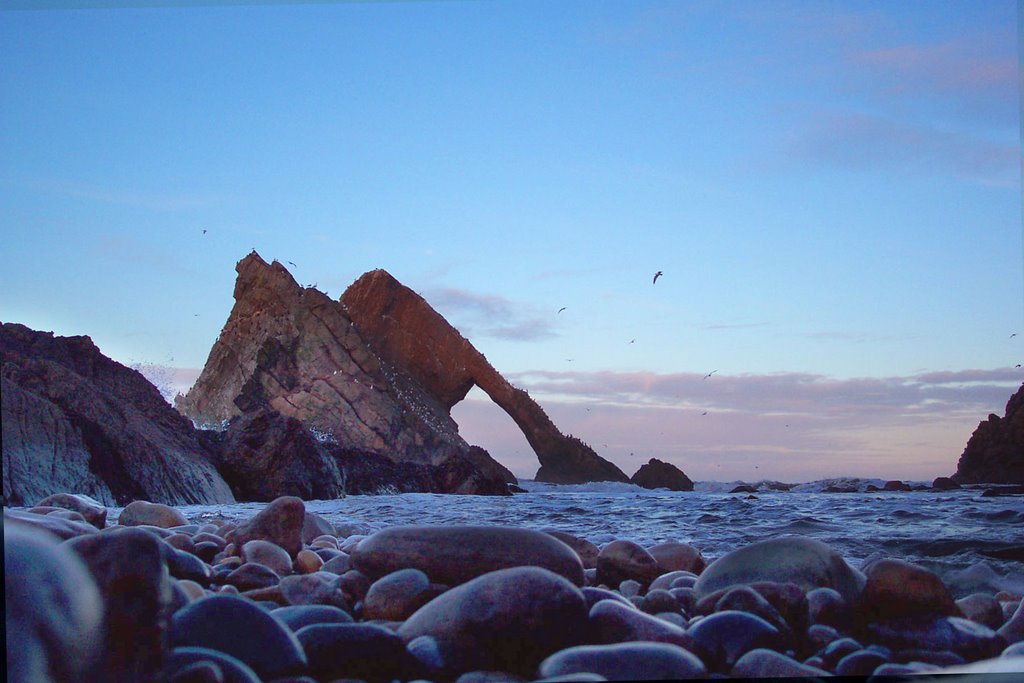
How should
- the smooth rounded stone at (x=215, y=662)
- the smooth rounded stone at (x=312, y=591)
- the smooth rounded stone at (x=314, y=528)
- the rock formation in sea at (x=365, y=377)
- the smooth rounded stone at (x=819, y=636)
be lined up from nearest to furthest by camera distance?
the smooth rounded stone at (x=215, y=662), the smooth rounded stone at (x=819, y=636), the smooth rounded stone at (x=312, y=591), the smooth rounded stone at (x=314, y=528), the rock formation in sea at (x=365, y=377)

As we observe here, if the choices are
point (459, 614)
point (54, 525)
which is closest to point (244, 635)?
point (459, 614)

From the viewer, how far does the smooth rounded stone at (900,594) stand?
266 cm

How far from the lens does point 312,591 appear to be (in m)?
2.63

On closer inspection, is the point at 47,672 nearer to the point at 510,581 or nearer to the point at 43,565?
the point at 43,565

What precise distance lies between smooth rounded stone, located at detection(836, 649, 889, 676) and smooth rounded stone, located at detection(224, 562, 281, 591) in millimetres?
1631

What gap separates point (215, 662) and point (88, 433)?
4805mm

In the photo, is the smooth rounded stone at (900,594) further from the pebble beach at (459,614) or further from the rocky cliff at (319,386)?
the rocky cliff at (319,386)

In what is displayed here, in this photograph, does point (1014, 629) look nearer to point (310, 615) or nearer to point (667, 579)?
point (667, 579)

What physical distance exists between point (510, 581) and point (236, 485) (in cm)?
553

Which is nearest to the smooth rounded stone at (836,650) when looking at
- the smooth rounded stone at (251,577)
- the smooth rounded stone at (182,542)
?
the smooth rounded stone at (251,577)

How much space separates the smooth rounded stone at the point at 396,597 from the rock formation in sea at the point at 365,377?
218 centimetres

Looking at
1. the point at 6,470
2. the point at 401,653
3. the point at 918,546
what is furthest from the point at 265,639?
the point at 6,470

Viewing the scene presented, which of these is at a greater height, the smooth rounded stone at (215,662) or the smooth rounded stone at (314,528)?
the smooth rounded stone at (314,528)

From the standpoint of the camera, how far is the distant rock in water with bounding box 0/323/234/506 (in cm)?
568
